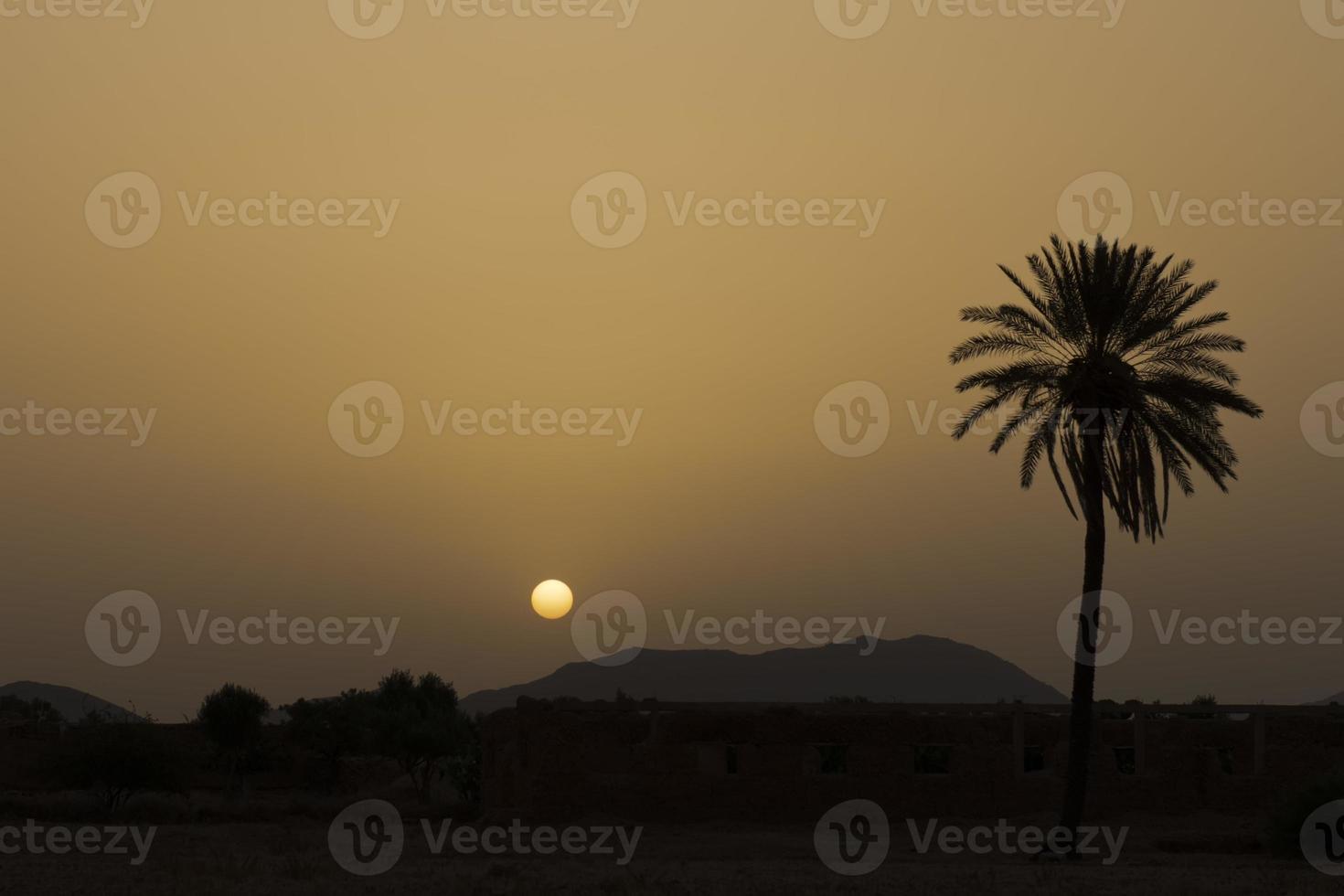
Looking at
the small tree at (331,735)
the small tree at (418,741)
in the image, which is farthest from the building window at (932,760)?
the small tree at (331,735)

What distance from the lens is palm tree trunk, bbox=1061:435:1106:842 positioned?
3172 centimetres

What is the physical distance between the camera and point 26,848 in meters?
33.8

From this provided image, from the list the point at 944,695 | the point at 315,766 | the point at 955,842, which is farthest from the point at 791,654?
the point at 955,842

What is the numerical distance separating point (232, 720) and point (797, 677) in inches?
4984

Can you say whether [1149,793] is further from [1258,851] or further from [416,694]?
[416,694]

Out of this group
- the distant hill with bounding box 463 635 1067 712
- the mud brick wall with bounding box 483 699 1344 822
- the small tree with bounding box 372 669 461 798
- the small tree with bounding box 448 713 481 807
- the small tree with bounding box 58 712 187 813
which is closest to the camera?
the mud brick wall with bounding box 483 699 1344 822

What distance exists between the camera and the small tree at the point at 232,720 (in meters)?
59.8

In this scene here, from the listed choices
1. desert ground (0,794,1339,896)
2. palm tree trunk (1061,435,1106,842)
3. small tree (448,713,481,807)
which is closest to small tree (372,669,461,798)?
small tree (448,713,481,807)

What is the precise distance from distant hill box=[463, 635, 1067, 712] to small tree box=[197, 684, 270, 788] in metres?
104

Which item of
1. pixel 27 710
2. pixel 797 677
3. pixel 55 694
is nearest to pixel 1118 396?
pixel 27 710

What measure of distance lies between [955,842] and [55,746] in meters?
33.0

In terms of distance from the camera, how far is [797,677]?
181250 mm

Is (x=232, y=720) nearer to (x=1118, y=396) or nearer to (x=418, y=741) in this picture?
(x=418, y=741)

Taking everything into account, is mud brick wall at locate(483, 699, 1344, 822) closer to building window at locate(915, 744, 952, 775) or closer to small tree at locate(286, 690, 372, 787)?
building window at locate(915, 744, 952, 775)
